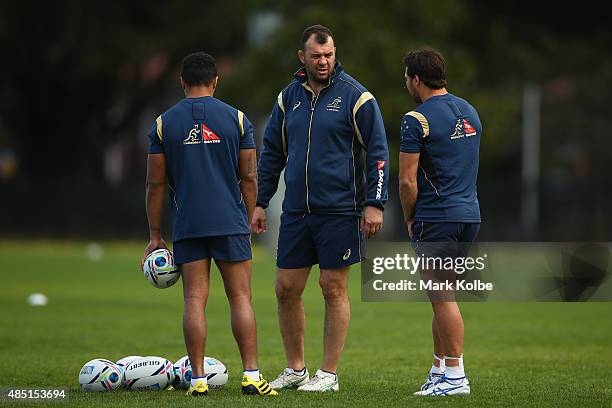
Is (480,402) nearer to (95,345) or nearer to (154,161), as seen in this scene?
(154,161)

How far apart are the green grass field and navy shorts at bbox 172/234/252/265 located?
96cm

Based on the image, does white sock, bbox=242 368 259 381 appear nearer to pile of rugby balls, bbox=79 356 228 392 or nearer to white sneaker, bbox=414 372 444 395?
pile of rugby balls, bbox=79 356 228 392

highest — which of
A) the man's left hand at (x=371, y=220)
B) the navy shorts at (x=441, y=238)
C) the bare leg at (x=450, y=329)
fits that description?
the man's left hand at (x=371, y=220)

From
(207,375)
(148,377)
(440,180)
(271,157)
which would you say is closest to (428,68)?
(440,180)

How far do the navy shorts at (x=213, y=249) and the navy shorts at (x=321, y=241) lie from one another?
45 centimetres

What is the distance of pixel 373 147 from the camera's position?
8617 millimetres

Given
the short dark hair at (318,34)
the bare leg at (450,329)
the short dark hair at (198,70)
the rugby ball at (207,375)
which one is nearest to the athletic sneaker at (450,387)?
the bare leg at (450,329)

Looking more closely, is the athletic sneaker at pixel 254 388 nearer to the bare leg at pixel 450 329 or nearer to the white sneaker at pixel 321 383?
the white sneaker at pixel 321 383

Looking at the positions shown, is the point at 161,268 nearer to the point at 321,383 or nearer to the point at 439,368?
the point at 321,383

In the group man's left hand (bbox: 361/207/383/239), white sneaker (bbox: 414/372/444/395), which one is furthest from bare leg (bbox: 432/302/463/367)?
man's left hand (bbox: 361/207/383/239)

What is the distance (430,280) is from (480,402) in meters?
0.92

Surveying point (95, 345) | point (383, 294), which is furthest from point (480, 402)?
point (95, 345)

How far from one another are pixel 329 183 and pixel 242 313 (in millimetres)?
1111

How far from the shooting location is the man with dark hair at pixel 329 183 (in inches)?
339
